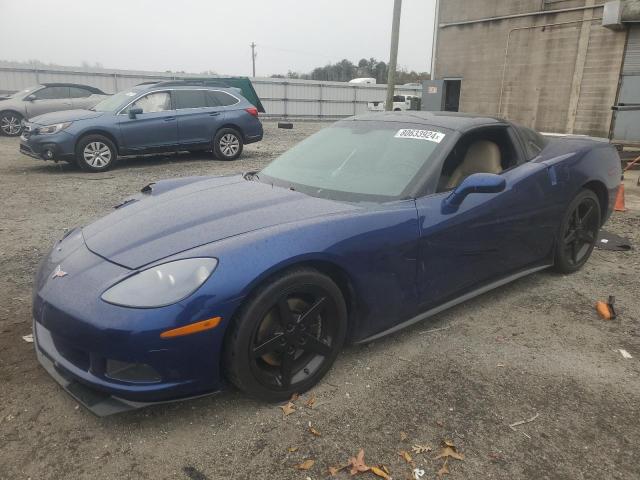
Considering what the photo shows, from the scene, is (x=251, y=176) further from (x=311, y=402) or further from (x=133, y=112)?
(x=133, y=112)

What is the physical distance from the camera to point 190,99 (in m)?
9.88

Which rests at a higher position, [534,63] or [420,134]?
[534,63]

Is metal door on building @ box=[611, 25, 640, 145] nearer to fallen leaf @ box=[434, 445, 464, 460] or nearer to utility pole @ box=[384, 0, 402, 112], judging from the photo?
utility pole @ box=[384, 0, 402, 112]

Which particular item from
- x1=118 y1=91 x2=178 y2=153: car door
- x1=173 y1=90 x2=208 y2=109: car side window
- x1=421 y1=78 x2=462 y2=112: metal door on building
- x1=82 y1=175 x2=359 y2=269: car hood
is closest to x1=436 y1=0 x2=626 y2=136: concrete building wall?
x1=421 y1=78 x2=462 y2=112: metal door on building

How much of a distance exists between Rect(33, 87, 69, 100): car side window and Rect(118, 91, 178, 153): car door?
225 inches

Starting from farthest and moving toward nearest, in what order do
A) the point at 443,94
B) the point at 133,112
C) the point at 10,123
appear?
1. the point at 443,94
2. the point at 10,123
3. the point at 133,112

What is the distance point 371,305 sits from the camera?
265 centimetres

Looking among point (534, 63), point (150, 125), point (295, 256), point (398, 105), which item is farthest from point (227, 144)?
point (398, 105)

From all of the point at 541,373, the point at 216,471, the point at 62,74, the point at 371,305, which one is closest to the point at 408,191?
the point at 371,305

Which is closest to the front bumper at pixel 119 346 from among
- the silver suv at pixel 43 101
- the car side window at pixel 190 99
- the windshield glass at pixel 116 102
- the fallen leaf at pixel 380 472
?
the fallen leaf at pixel 380 472

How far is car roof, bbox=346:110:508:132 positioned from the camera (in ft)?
10.9

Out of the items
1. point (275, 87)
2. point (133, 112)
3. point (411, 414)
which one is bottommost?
point (411, 414)

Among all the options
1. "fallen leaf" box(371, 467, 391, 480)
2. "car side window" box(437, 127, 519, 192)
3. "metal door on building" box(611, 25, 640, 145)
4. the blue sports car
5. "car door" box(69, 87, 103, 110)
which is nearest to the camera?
"fallen leaf" box(371, 467, 391, 480)

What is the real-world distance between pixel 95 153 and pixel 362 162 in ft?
23.3
